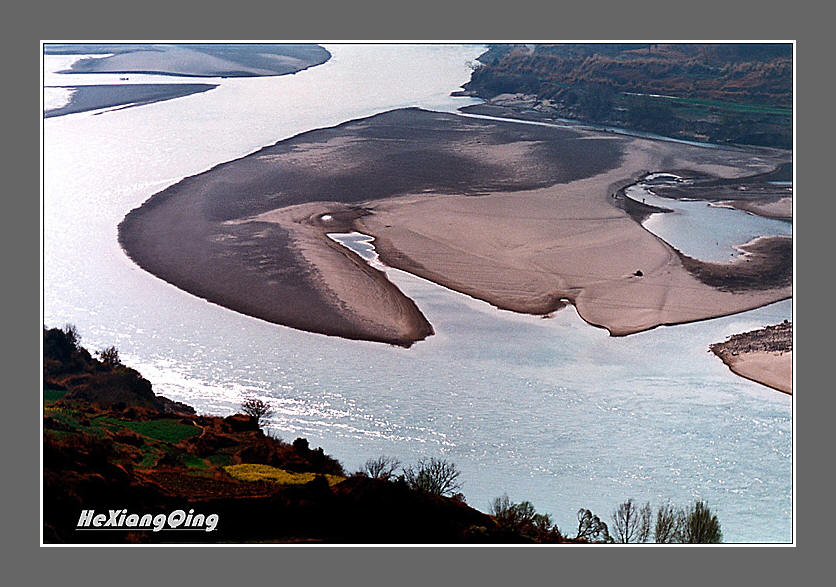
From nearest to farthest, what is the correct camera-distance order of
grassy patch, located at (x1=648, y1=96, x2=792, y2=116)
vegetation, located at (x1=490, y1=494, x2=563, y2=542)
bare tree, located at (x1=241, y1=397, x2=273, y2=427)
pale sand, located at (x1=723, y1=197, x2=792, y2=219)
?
vegetation, located at (x1=490, y1=494, x2=563, y2=542) < bare tree, located at (x1=241, y1=397, x2=273, y2=427) < grassy patch, located at (x1=648, y1=96, x2=792, y2=116) < pale sand, located at (x1=723, y1=197, x2=792, y2=219)

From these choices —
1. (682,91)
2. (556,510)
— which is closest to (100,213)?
(556,510)

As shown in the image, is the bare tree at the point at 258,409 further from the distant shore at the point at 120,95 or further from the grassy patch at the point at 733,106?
the grassy patch at the point at 733,106

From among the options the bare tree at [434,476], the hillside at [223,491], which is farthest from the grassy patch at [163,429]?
the bare tree at [434,476]

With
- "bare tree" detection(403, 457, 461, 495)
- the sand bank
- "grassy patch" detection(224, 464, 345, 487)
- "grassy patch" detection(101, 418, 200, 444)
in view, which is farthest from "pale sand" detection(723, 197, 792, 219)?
"grassy patch" detection(101, 418, 200, 444)

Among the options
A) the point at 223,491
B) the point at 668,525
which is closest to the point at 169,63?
the point at 223,491

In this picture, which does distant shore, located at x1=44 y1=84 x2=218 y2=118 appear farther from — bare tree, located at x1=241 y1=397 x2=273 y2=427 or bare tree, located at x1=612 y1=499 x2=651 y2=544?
bare tree, located at x1=612 y1=499 x2=651 y2=544

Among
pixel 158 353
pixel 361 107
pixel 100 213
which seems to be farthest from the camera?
pixel 361 107
